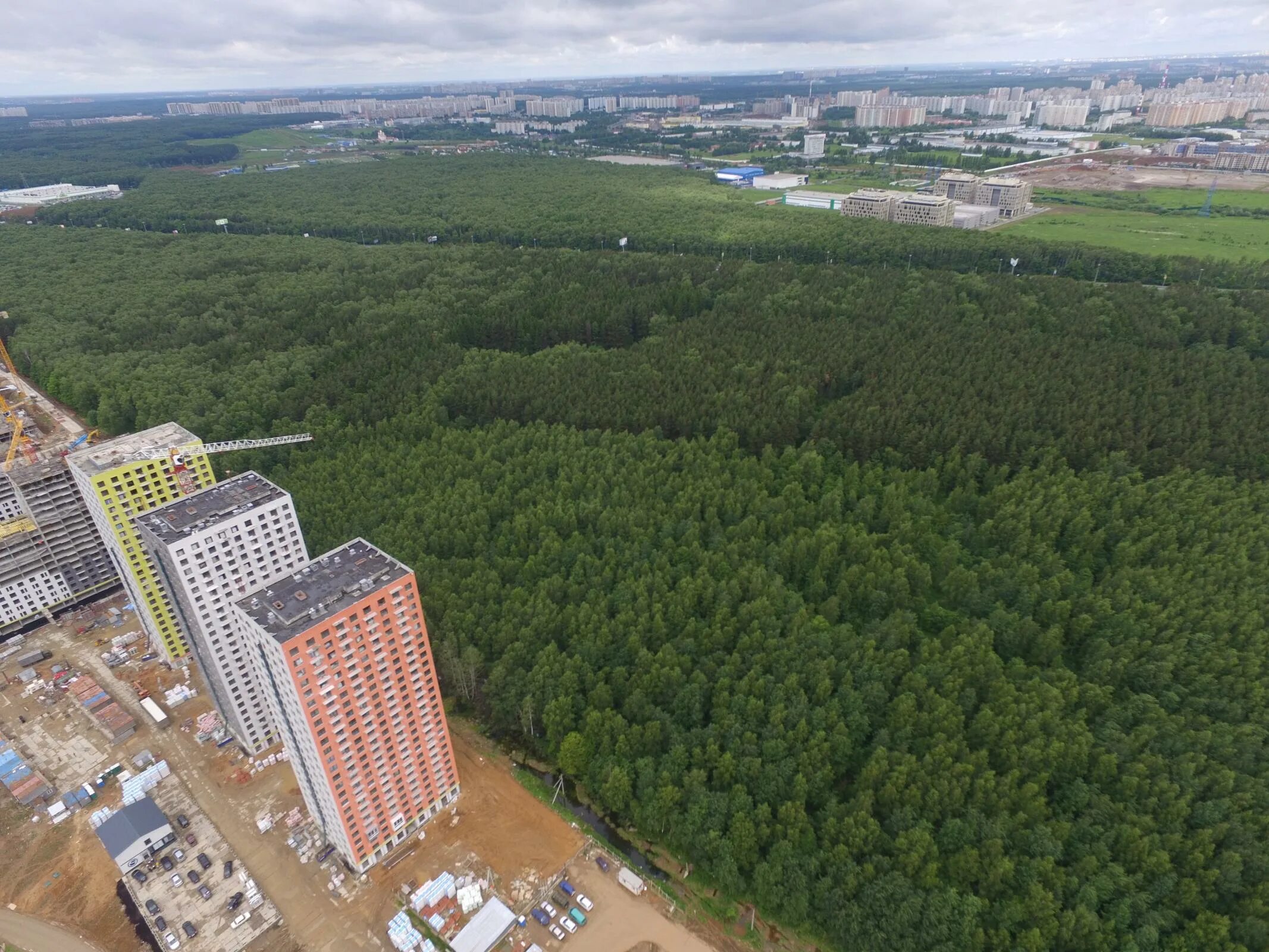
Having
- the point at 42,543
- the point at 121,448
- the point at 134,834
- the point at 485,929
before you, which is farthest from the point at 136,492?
the point at 485,929

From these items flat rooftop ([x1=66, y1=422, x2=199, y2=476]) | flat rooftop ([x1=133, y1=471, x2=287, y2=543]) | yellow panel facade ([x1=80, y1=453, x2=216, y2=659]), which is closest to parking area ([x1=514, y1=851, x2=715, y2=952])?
flat rooftop ([x1=133, y1=471, x2=287, y2=543])

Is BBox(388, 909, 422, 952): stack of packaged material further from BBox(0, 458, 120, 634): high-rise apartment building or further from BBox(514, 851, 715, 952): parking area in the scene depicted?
BBox(0, 458, 120, 634): high-rise apartment building

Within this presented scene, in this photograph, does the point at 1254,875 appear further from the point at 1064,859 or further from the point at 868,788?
the point at 868,788

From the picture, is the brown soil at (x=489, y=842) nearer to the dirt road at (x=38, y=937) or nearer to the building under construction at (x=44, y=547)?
the dirt road at (x=38, y=937)

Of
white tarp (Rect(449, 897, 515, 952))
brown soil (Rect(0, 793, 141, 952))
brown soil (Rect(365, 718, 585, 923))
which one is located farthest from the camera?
brown soil (Rect(365, 718, 585, 923))

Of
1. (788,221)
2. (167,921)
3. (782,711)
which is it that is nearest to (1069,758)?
(782,711)

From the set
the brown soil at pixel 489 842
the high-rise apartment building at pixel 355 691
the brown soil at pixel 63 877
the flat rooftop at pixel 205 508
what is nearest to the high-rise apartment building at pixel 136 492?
the flat rooftop at pixel 205 508

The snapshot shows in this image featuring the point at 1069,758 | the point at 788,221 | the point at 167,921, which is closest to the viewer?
the point at 167,921

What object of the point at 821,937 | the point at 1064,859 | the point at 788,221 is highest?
the point at 788,221
